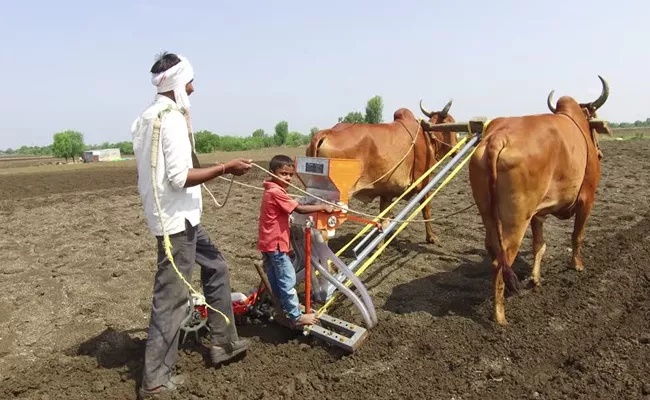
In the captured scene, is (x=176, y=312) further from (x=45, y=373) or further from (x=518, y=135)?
(x=518, y=135)

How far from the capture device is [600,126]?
18.8ft

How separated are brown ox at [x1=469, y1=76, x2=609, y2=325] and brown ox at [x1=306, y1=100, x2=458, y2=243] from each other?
2134mm

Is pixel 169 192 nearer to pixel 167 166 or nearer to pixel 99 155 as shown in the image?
pixel 167 166

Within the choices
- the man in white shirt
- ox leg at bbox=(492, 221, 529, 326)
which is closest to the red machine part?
the man in white shirt

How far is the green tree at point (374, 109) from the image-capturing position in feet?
157

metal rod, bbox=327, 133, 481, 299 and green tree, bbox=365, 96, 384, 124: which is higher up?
green tree, bbox=365, 96, 384, 124

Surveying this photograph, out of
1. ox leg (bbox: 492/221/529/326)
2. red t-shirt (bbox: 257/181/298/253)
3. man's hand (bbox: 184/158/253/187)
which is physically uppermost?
man's hand (bbox: 184/158/253/187)

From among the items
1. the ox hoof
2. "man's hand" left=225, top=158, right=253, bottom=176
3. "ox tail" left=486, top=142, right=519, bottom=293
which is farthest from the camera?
the ox hoof

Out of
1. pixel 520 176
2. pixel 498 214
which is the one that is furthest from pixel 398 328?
pixel 520 176

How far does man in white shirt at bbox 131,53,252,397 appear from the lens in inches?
131

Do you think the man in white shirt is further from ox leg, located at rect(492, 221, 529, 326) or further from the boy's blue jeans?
ox leg, located at rect(492, 221, 529, 326)

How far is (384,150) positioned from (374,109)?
42.0 m

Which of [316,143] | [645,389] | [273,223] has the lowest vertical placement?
[645,389]

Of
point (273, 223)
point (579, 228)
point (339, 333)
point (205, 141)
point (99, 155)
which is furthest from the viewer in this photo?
point (205, 141)
